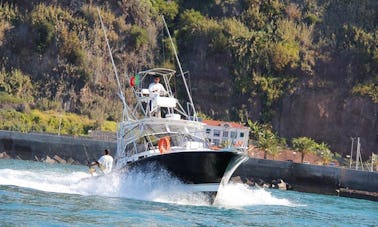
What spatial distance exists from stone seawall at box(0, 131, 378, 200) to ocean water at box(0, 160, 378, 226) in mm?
16799

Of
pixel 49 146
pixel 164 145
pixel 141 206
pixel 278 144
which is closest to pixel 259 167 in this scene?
pixel 278 144

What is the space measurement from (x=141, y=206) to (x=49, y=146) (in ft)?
133

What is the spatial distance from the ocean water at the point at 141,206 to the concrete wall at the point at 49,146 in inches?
1190

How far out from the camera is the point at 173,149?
2947cm

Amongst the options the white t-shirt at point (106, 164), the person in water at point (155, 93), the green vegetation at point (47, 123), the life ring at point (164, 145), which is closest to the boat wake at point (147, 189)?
the white t-shirt at point (106, 164)

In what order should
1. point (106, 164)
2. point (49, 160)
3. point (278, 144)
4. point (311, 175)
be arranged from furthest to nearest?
point (278, 144), point (49, 160), point (311, 175), point (106, 164)

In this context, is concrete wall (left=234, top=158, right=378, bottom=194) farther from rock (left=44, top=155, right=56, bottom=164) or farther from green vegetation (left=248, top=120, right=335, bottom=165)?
rock (left=44, top=155, right=56, bottom=164)

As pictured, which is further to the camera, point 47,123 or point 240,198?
point 47,123

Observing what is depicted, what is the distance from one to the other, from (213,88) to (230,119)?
13.0 feet

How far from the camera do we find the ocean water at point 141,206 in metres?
22.2

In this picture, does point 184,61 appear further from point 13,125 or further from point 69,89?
point 13,125

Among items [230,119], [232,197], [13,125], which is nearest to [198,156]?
[232,197]

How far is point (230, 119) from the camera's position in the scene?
82.8m

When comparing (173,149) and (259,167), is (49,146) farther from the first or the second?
(173,149)
